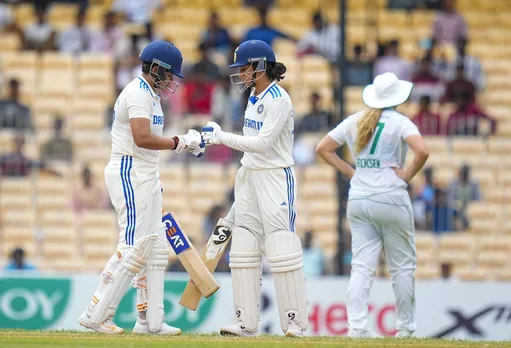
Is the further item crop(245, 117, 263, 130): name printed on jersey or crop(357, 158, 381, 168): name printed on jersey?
crop(357, 158, 381, 168): name printed on jersey

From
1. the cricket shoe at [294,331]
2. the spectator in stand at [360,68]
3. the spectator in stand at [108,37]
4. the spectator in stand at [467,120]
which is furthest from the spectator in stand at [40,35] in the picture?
the cricket shoe at [294,331]

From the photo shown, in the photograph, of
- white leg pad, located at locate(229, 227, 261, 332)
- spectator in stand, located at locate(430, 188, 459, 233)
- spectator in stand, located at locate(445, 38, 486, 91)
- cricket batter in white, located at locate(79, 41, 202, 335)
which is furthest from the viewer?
spectator in stand, located at locate(445, 38, 486, 91)

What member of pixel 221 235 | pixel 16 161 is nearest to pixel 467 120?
pixel 16 161

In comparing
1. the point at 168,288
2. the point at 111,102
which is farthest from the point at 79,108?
the point at 168,288

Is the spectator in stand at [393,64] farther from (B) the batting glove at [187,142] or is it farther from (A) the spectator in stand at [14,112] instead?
(B) the batting glove at [187,142]

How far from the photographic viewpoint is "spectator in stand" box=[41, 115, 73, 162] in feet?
55.0

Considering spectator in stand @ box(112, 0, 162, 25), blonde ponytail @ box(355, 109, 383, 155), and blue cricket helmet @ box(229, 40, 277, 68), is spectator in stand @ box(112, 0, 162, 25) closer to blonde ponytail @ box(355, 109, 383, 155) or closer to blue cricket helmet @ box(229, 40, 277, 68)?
blonde ponytail @ box(355, 109, 383, 155)

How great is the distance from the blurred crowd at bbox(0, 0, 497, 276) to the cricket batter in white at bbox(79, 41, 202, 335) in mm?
5505

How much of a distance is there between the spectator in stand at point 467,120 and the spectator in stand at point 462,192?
670 millimetres

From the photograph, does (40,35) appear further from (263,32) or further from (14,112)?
(263,32)

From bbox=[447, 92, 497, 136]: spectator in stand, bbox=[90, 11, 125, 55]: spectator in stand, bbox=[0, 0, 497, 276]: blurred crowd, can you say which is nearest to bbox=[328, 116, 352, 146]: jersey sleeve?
bbox=[0, 0, 497, 276]: blurred crowd

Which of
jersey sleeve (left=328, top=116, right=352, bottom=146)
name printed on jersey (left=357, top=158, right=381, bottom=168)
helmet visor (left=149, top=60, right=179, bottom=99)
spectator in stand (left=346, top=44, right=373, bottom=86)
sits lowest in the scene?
name printed on jersey (left=357, top=158, right=381, bottom=168)

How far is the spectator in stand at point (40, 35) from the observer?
18.6 m

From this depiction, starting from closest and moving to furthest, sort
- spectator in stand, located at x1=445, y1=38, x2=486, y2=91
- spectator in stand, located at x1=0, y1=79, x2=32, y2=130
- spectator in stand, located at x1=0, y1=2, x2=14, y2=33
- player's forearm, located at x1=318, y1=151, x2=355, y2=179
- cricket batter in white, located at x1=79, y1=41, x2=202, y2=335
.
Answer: cricket batter in white, located at x1=79, y1=41, x2=202, y2=335
player's forearm, located at x1=318, y1=151, x2=355, y2=179
spectator in stand, located at x1=0, y1=79, x2=32, y2=130
spectator in stand, located at x1=445, y1=38, x2=486, y2=91
spectator in stand, located at x1=0, y1=2, x2=14, y2=33
